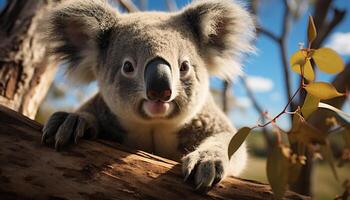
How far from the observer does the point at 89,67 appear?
9.62 feet

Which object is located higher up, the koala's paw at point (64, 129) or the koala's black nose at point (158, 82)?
the koala's black nose at point (158, 82)

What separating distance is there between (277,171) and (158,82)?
31.7 inches

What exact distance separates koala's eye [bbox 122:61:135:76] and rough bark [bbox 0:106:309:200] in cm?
49

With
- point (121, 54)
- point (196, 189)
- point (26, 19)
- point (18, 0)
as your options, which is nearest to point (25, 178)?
point (196, 189)

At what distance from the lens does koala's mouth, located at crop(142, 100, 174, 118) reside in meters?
2.23

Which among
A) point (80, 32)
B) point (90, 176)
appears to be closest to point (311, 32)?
point (90, 176)

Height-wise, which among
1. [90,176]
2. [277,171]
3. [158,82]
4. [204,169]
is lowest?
[90,176]

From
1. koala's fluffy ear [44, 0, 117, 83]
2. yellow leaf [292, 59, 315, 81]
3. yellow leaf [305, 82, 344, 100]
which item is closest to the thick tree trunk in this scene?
koala's fluffy ear [44, 0, 117, 83]

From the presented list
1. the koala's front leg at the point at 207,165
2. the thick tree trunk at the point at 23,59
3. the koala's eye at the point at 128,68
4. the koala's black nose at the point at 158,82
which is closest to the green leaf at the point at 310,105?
the koala's front leg at the point at 207,165

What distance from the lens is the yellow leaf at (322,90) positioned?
1.51 metres

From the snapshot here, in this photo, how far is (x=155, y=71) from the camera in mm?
2074

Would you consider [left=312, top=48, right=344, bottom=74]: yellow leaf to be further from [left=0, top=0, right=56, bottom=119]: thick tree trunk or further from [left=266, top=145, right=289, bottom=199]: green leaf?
[left=0, top=0, right=56, bottom=119]: thick tree trunk

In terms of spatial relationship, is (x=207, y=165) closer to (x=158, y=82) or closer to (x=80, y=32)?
(x=158, y=82)

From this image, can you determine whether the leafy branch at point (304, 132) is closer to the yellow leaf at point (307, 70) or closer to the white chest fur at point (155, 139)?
the yellow leaf at point (307, 70)
